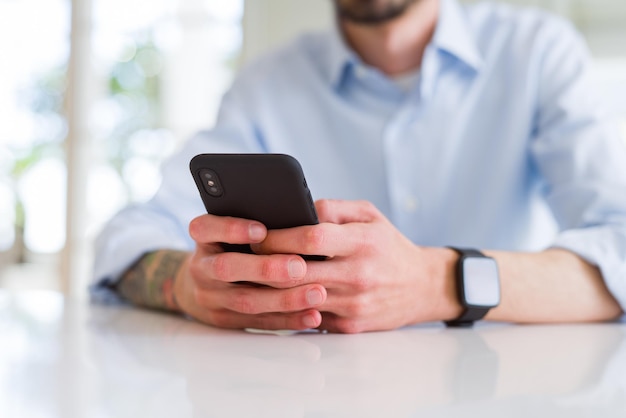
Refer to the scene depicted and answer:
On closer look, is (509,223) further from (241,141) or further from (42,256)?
(42,256)

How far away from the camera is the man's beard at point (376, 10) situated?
171 centimetres

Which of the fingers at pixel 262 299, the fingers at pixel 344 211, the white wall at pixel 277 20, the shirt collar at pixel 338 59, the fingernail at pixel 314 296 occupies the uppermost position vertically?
the white wall at pixel 277 20

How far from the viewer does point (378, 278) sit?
2.96 feet

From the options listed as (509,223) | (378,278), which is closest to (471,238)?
(509,223)

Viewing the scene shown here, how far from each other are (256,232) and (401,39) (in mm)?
1043

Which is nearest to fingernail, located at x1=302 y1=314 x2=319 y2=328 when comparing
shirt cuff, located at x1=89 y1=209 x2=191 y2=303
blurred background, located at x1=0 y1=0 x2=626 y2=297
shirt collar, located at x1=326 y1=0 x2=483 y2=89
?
shirt cuff, located at x1=89 y1=209 x2=191 y2=303

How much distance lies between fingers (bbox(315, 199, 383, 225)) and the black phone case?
0.21 ft

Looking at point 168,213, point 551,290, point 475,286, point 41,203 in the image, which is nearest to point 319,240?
point 475,286

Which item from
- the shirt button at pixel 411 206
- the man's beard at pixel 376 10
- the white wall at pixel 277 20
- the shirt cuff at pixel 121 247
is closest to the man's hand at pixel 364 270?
the shirt cuff at pixel 121 247

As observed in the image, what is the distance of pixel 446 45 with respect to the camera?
1627 mm

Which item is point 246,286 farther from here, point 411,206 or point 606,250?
point 411,206

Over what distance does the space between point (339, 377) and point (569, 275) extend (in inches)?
23.4

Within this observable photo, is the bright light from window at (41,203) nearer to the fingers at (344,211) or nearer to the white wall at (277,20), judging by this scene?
the white wall at (277,20)

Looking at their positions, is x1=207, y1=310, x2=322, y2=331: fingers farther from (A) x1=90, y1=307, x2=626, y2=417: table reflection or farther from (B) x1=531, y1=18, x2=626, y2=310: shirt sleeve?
(B) x1=531, y1=18, x2=626, y2=310: shirt sleeve
